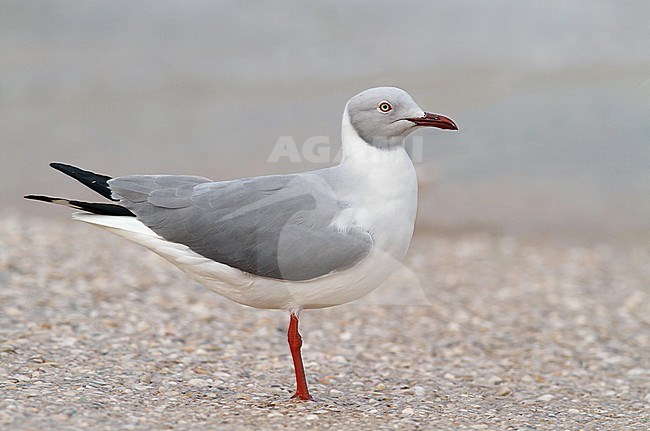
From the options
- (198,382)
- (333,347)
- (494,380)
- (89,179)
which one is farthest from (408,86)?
(89,179)

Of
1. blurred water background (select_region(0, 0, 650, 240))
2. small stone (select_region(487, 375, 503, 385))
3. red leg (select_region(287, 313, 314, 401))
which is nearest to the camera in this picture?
red leg (select_region(287, 313, 314, 401))

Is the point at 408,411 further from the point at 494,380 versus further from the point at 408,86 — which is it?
the point at 408,86

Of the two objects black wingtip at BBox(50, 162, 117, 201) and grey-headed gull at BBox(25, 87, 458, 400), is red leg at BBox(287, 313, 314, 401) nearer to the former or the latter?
grey-headed gull at BBox(25, 87, 458, 400)

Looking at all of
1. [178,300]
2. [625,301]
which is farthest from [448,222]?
[178,300]

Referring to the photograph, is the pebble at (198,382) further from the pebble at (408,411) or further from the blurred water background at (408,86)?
the blurred water background at (408,86)

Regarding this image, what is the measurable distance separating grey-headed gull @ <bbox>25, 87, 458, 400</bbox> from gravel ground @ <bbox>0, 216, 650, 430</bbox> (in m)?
0.63

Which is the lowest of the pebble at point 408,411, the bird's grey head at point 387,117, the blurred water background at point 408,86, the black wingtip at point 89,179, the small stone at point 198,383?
the small stone at point 198,383

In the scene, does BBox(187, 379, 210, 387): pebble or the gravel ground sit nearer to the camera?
the gravel ground

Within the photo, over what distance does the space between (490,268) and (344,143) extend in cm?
462

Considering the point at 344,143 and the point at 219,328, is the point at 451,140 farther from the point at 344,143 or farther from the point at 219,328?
the point at 344,143

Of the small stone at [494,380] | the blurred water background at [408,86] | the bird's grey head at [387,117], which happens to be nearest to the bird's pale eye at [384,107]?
the bird's grey head at [387,117]

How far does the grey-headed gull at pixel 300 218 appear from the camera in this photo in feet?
11.6

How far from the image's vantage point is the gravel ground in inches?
152

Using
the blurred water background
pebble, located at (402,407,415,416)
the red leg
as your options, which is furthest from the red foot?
the blurred water background
